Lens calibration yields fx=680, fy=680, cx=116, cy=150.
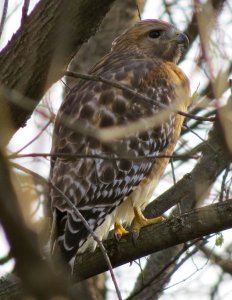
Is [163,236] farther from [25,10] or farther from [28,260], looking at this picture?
[28,260]

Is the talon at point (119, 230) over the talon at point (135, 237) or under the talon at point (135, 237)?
over

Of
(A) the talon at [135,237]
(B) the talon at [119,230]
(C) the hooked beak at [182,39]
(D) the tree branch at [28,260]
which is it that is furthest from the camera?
(C) the hooked beak at [182,39]

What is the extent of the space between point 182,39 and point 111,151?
2163mm

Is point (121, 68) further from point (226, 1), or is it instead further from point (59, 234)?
point (59, 234)

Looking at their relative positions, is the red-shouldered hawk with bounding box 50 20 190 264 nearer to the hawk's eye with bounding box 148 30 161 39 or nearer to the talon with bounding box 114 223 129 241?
the talon with bounding box 114 223 129 241

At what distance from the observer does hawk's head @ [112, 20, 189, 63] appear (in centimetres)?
640

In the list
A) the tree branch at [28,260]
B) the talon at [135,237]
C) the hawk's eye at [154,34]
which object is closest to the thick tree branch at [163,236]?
the talon at [135,237]

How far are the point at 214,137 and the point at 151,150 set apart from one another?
0.63m

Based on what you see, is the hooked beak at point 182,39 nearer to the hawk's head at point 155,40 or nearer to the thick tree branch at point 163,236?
the hawk's head at point 155,40

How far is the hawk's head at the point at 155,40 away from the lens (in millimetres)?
6398

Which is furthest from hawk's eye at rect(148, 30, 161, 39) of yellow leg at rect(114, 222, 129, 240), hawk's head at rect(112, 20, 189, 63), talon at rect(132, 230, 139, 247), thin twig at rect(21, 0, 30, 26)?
thin twig at rect(21, 0, 30, 26)

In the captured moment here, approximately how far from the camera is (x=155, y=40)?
21.5 ft

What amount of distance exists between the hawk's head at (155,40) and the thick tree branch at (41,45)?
10.8 ft

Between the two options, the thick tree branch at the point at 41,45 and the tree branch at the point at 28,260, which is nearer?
the tree branch at the point at 28,260
